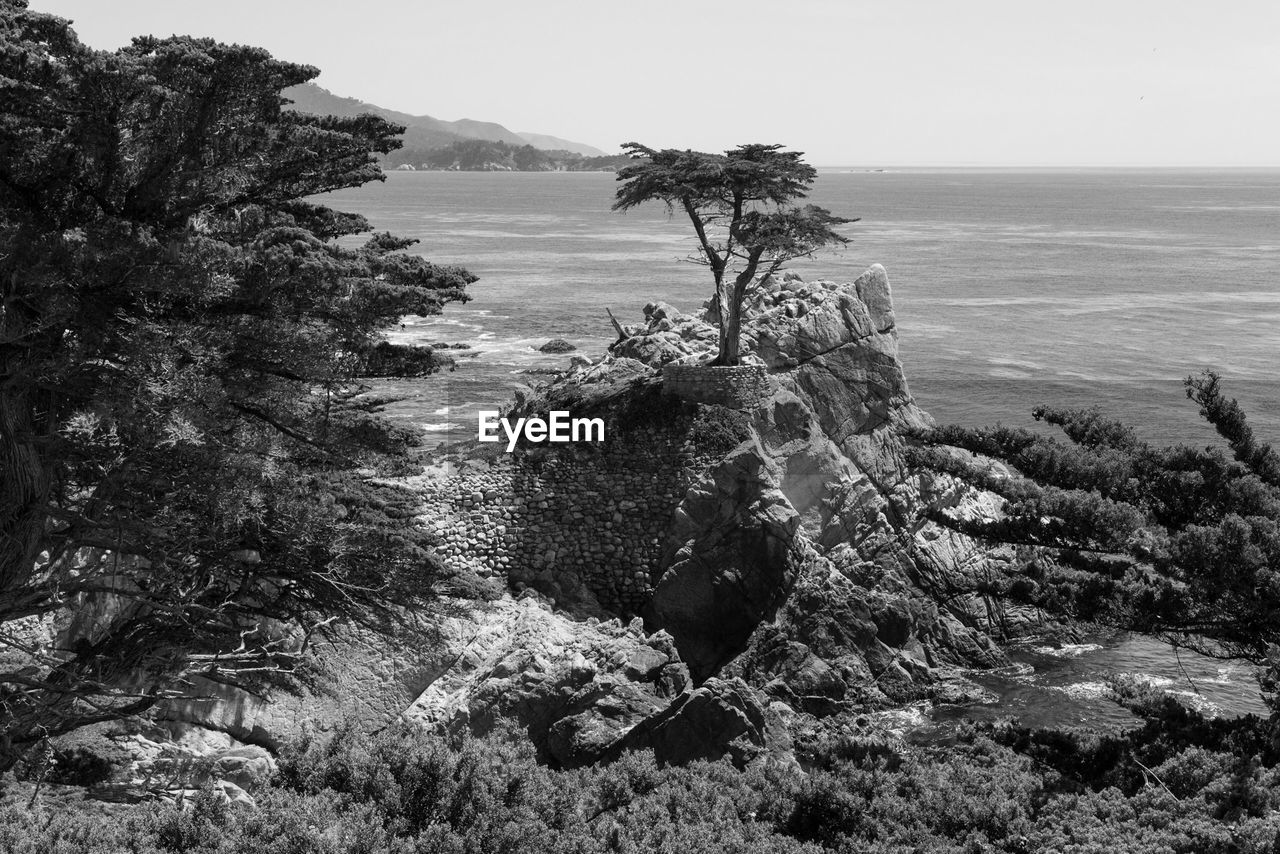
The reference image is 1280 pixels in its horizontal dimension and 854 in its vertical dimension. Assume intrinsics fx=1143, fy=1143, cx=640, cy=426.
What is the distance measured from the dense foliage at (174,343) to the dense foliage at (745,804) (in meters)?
1.48

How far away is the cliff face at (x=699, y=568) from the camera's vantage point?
15.9m

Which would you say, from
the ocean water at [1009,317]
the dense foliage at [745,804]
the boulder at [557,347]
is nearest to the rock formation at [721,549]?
the ocean water at [1009,317]

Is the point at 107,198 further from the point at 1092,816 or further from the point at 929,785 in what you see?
the point at 1092,816

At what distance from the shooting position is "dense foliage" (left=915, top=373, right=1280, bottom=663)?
10.9 meters

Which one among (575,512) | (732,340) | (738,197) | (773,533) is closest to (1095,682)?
(773,533)

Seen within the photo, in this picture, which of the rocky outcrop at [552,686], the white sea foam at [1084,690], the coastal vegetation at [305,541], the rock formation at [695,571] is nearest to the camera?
the coastal vegetation at [305,541]

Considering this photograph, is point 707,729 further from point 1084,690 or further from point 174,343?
point 1084,690

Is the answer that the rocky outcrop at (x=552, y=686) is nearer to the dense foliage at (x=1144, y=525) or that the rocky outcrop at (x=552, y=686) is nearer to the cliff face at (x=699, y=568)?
the cliff face at (x=699, y=568)

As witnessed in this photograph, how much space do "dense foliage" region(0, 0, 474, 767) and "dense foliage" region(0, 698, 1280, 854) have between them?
148cm

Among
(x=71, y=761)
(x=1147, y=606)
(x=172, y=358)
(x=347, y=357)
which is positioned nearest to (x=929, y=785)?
(x=1147, y=606)

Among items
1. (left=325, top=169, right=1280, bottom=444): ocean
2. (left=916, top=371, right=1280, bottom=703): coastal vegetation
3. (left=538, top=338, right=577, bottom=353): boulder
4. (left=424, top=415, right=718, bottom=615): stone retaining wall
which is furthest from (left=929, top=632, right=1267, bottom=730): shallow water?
(left=538, top=338, right=577, bottom=353): boulder

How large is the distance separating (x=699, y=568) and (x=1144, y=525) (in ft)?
30.0

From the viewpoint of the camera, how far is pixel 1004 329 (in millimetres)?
50375

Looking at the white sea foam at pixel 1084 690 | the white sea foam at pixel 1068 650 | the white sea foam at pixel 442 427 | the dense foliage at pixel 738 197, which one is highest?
the dense foliage at pixel 738 197
